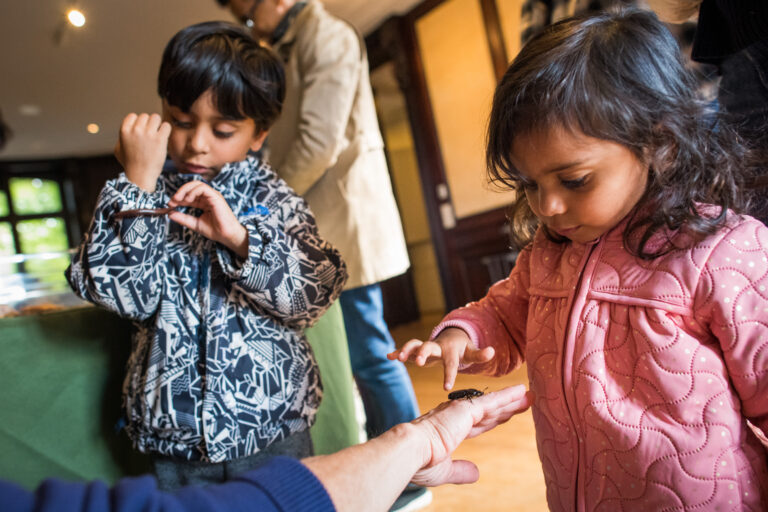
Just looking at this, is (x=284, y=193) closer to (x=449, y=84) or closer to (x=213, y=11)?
(x=213, y=11)

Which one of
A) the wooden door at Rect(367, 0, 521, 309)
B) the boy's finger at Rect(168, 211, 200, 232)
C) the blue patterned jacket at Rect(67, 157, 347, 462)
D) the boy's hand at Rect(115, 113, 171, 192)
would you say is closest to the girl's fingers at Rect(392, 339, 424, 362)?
the blue patterned jacket at Rect(67, 157, 347, 462)

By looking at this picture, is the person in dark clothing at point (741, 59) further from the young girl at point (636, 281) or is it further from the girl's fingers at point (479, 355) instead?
the girl's fingers at point (479, 355)

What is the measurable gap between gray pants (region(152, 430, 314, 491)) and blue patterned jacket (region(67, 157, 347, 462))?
0.03 metres

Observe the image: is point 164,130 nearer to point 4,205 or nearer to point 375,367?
point 375,367

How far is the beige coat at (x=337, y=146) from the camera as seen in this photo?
1.38m

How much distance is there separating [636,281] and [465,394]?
0.77 feet

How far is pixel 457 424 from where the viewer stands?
1.99 feet

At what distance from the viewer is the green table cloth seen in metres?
0.96

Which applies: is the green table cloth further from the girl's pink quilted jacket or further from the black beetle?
the girl's pink quilted jacket

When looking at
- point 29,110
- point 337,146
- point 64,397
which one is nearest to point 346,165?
point 337,146

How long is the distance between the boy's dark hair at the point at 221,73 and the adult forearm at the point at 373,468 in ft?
2.21

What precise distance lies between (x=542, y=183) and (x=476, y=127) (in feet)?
10.6

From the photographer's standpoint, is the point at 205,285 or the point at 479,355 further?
the point at 205,285

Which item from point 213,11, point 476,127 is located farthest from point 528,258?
point 476,127
